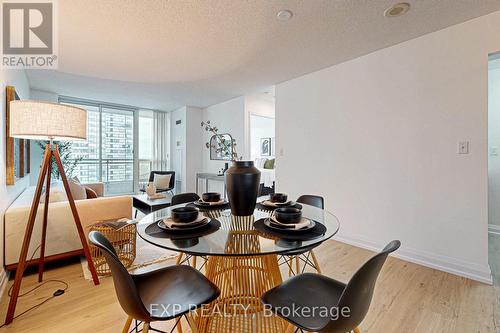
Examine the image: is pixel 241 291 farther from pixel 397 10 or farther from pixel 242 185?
pixel 397 10

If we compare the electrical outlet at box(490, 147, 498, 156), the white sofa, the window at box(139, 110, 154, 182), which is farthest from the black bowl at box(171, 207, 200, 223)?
the window at box(139, 110, 154, 182)

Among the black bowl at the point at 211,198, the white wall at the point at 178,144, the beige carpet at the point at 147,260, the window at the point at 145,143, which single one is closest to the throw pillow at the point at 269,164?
the white wall at the point at 178,144

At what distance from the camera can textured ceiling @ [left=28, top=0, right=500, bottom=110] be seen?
1.94 metres

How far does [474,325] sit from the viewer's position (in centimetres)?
148

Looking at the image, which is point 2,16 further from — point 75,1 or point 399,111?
point 399,111

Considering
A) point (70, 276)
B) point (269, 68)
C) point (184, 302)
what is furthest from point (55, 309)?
point (269, 68)

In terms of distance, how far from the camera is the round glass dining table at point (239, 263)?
1.07m

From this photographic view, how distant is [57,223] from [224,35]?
8.10 feet

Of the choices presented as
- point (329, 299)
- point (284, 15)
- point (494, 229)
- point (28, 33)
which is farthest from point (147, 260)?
point (494, 229)

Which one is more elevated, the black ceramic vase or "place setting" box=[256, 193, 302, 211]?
the black ceramic vase

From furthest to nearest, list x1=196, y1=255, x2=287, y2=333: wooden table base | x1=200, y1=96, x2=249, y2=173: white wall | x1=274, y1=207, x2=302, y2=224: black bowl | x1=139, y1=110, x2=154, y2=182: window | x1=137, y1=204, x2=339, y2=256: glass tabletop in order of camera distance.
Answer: x1=139, y1=110, x2=154, y2=182: window < x1=200, y1=96, x2=249, y2=173: white wall < x1=196, y1=255, x2=287, y2=333: wooden table base < x1=274, y1=207, x2=302, y2=224: black bowl < x1=137, y1=204, x2=339, y2=256: glass tabletop

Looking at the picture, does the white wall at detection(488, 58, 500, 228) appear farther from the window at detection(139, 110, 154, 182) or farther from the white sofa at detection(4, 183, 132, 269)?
the window at detection(139, 110, 154, 182)

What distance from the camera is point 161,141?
6.46m

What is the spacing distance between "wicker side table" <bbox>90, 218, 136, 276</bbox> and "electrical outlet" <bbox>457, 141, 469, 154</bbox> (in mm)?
3257
